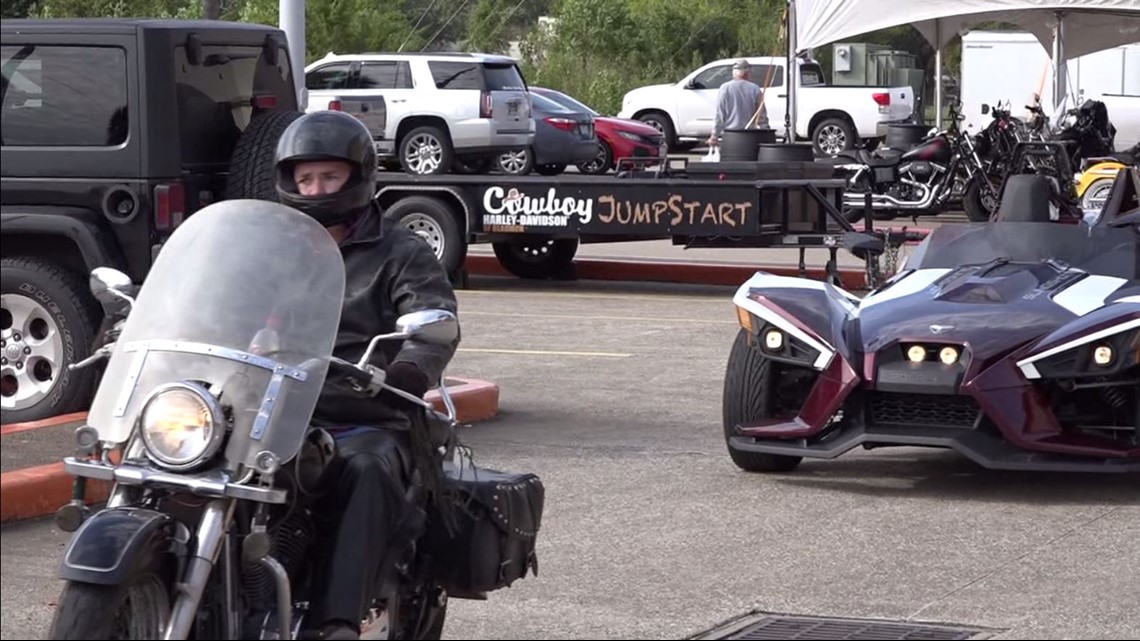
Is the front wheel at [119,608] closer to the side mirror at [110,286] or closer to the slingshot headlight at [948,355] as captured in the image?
the side mirror at [110,286]

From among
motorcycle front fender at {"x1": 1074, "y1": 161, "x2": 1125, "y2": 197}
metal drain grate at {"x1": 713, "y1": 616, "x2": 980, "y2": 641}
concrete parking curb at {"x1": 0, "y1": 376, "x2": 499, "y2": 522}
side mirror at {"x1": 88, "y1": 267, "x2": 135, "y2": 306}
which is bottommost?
metal drain grate at {"x1": 713, "y1": 616, "x2": 980, "y2": 641}

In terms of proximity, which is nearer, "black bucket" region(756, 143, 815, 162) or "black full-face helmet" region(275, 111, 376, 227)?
"black full-face helmet" region(275, 111, 376, 227)

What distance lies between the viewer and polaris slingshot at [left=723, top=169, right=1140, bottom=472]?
8172 millimetres

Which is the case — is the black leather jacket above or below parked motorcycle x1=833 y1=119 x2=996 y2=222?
above

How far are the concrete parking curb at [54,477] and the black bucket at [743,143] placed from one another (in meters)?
7.81

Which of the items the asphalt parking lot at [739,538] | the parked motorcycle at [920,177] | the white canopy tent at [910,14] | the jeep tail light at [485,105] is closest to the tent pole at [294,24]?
the asphalt parking lot at [739,538]

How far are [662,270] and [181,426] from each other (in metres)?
14.7

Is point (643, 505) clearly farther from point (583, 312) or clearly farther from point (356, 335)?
point (583, 312)

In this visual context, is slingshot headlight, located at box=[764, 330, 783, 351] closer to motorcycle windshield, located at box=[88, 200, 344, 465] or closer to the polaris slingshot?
the polaris slingshot

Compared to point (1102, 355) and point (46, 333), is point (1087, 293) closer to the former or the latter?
point (1102, 355)

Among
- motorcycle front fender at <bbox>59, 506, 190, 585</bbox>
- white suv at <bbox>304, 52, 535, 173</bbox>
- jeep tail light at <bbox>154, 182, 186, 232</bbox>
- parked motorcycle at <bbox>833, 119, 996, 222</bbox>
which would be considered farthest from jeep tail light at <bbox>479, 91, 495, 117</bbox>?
motorcycle front fender at <bbox>59, 506, 190, 585</bbox>

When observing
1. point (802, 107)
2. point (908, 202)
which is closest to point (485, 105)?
point (908, 202)

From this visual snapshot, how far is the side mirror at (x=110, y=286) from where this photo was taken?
457 cm

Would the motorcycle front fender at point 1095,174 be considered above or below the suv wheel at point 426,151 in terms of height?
below
